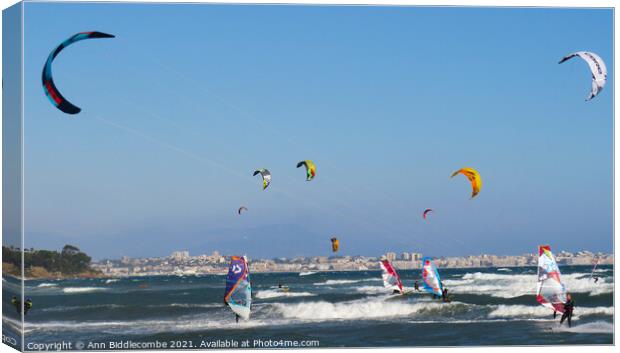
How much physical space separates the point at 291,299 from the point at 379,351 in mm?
5085

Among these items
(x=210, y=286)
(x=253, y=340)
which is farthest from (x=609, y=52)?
(x=210, y=286)

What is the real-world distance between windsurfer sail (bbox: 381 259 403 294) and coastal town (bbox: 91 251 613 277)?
158 millimetres

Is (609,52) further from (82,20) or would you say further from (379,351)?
(82,20)

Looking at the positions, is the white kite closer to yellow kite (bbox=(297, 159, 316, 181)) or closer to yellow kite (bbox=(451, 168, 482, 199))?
yellow kite (bbox=(451, 168, 482, 199))

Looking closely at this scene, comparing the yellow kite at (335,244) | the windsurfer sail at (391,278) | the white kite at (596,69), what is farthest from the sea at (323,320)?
the white kite at (596,69)

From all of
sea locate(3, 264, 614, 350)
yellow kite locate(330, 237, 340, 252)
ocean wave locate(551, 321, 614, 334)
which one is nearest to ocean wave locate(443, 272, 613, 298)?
sea locate(3, 264, 614, 350)

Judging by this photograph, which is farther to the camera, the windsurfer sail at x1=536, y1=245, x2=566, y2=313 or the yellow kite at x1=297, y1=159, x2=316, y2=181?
the windsurfer sail at x1=536, y1=245, x2=566, y2=313

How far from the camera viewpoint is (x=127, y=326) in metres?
17.3

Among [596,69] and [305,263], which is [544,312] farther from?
[305,263]

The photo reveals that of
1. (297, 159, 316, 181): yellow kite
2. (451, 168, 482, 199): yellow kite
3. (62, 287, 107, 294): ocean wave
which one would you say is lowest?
(62, 287, 107, 294): ocean wave

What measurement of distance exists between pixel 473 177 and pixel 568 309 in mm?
2275

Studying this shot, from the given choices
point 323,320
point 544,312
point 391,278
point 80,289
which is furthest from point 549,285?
point 80,289

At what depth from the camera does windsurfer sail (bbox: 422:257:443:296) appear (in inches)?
764

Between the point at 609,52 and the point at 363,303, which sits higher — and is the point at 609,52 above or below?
above
